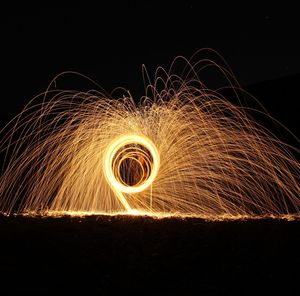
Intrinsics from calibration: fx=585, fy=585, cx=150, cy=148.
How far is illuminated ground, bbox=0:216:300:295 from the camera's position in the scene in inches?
332

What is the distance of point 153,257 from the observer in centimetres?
959

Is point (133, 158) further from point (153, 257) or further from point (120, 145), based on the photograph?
point (153, 257)

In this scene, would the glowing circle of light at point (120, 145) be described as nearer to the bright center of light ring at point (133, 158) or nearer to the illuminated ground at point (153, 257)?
the bright center of light ring at point (133, 158)

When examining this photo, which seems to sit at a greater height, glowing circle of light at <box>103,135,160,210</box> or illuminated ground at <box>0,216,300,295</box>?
glowing circle of light at <box>103,135,160,210</box>

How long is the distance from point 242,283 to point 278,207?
621 inches

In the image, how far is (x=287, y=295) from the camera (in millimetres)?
8000

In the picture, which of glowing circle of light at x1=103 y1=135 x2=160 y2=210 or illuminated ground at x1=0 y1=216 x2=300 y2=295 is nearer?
illuminated ground at x1=0 y1=216 x2=300 y2=295

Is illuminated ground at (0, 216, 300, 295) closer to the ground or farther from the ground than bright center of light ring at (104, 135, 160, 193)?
closer to the ground

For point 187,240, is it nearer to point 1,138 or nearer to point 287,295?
point 287,295

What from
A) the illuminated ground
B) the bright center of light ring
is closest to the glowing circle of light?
the bright center of light ring

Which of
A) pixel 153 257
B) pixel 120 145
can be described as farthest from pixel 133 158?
pixel 153 257

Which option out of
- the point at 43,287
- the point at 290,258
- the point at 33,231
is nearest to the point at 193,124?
the point at 33,231

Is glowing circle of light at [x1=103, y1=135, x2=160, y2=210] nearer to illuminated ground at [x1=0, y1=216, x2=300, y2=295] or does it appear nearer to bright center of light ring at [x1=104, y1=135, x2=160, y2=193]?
bright center of light ring at [x1=104, y1=135, x2=160, y2=193]

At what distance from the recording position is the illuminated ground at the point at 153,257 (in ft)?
27.7
